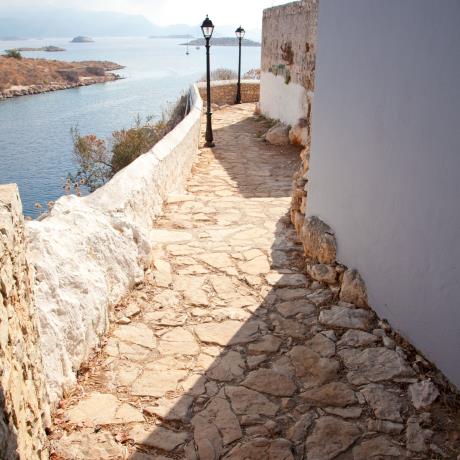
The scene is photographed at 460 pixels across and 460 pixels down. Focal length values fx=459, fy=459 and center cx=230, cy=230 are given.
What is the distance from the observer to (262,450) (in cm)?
238

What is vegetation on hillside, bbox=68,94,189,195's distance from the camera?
58.2 feet

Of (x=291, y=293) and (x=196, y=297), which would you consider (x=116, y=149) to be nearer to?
(x=196, y=297)

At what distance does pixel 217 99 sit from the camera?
19.1 meters

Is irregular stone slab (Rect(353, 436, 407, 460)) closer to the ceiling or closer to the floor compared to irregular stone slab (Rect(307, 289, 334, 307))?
closer to the floor

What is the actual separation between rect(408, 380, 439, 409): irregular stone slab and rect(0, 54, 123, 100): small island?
5298 cm

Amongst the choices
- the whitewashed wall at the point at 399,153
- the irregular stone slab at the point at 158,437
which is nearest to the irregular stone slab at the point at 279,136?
the whitewashed wall at the point at 399,153

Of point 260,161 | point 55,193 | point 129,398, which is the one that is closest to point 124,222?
point 129,398

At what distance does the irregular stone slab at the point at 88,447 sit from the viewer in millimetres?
2277

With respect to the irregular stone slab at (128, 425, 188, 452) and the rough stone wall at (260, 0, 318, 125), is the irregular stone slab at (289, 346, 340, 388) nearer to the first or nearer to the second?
the irregular stone slab at (128, 425, 188, 452)

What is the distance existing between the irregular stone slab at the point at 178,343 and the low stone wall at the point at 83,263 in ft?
1.47

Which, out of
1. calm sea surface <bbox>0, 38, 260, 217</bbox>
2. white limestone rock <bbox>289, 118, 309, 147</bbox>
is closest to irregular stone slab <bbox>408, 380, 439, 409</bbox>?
white limestone rock <bbox>289, 118, 309, 147</bbox>

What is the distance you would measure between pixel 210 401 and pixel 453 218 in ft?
5.75

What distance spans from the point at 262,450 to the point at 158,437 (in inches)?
21.8

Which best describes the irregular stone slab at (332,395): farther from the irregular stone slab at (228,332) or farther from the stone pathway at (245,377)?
the irregular stone slab at (228,332)
